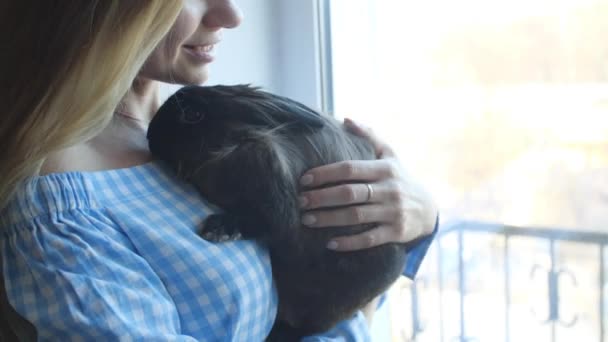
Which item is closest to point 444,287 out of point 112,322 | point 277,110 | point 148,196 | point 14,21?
point 277,110

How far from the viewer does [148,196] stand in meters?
0.90

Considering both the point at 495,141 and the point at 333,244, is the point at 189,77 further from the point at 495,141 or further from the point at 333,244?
the point at 495,141

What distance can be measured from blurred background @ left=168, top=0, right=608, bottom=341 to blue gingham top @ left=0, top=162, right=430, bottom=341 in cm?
62

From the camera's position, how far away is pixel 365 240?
99 cm

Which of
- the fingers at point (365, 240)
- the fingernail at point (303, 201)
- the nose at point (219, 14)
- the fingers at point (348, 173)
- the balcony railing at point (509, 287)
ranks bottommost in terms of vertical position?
the balcony railing at point (509, 287)

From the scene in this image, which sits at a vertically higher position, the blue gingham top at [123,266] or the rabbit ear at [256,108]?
the rabbit ear at [256,108]

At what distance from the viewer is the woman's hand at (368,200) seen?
0.96 meters

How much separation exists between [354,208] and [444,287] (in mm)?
805

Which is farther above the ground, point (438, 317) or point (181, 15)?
point (181, 15)

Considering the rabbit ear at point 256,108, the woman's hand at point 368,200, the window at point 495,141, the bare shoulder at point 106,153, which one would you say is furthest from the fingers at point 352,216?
the window at point 495,141

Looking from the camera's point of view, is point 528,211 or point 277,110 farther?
point 528,211

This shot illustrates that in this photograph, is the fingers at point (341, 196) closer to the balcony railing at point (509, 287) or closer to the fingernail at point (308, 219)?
the fingernail at point (308, 219)

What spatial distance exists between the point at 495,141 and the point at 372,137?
38 cm

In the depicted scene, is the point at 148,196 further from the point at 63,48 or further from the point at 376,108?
the point at 376,108
